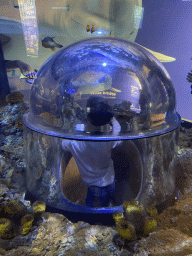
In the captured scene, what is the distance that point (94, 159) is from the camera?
1481 millimetres

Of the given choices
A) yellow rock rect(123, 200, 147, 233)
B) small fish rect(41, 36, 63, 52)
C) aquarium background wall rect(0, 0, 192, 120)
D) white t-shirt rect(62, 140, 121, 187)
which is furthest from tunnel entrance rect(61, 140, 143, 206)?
small fish rect(41, 36, 63, 52)

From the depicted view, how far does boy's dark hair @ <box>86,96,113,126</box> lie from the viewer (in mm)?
1403

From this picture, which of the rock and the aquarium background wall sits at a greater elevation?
the aquarium background wall

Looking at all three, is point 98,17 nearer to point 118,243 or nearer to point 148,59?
point 148,59

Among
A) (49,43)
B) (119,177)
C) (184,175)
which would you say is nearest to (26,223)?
(119,177)

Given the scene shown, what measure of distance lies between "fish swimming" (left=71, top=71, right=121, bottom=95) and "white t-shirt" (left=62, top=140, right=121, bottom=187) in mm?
377

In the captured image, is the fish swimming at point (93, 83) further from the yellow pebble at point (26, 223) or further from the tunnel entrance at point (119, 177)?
the yellow pebble at point (26, 223)

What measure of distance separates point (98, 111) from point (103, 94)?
0.42 feet

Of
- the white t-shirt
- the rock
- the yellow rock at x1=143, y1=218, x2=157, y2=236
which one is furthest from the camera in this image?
the rock

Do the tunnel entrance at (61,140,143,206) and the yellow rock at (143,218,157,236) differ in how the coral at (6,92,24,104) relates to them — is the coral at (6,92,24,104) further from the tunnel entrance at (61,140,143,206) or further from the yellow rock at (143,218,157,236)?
the yellow rock at (143,218,157,236)

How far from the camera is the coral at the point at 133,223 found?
3.52ft

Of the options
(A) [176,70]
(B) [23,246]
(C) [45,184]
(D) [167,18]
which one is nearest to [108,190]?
(C) [45,184]

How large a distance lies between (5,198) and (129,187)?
3.10 feet

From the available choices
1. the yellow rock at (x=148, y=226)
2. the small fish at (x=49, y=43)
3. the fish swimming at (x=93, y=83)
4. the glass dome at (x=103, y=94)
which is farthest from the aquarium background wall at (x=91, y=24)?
the yellow rock at (x=148, y=226)
